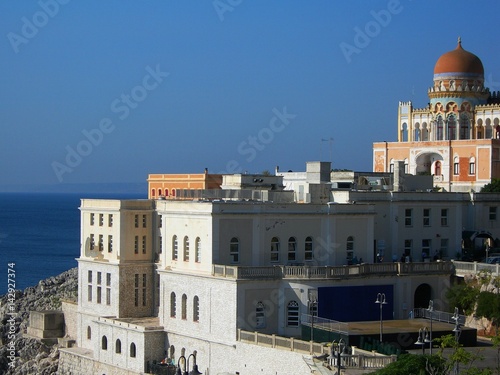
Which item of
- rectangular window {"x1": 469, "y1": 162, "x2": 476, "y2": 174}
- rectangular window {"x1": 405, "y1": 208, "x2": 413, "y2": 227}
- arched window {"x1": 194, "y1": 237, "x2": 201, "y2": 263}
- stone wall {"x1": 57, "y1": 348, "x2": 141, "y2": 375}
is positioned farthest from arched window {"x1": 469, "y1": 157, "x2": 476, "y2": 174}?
stone wall {"x1": 57, "y1": 348, "x2": 141, "y2": 375}

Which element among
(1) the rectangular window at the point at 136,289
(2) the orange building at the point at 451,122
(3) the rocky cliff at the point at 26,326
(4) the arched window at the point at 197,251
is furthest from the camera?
(2) the orange building at the point at 451,122

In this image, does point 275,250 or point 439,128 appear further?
point 439,128

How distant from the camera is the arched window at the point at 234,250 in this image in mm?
51375

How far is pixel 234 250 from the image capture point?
2028 inches

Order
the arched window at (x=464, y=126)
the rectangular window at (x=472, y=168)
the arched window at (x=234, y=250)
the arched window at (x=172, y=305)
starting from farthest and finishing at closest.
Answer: the arched window at (x=464, y=126) → the rectangular window at (x=472, y=168) → the arched window at (x=172, y=305) → the arched window at (x=234, y=250)

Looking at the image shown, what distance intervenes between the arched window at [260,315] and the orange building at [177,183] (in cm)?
1649

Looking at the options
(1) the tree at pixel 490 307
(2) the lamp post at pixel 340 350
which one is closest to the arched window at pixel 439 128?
(1) the tree at pixel 490 307

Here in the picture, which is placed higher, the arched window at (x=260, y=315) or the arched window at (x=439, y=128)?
the arched window at (x=439, y=128)

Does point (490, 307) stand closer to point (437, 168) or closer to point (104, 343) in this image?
point (104, 343)

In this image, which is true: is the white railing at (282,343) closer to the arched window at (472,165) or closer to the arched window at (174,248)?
the arched window at (174,248)

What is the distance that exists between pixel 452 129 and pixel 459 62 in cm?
444

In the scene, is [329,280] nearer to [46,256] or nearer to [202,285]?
[202,285]

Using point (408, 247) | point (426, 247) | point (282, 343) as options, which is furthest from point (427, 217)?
point (282, 343)

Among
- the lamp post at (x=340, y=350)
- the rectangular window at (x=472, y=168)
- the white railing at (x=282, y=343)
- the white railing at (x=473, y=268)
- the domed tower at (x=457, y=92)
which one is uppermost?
the domed tower at (x=457, y=92)
